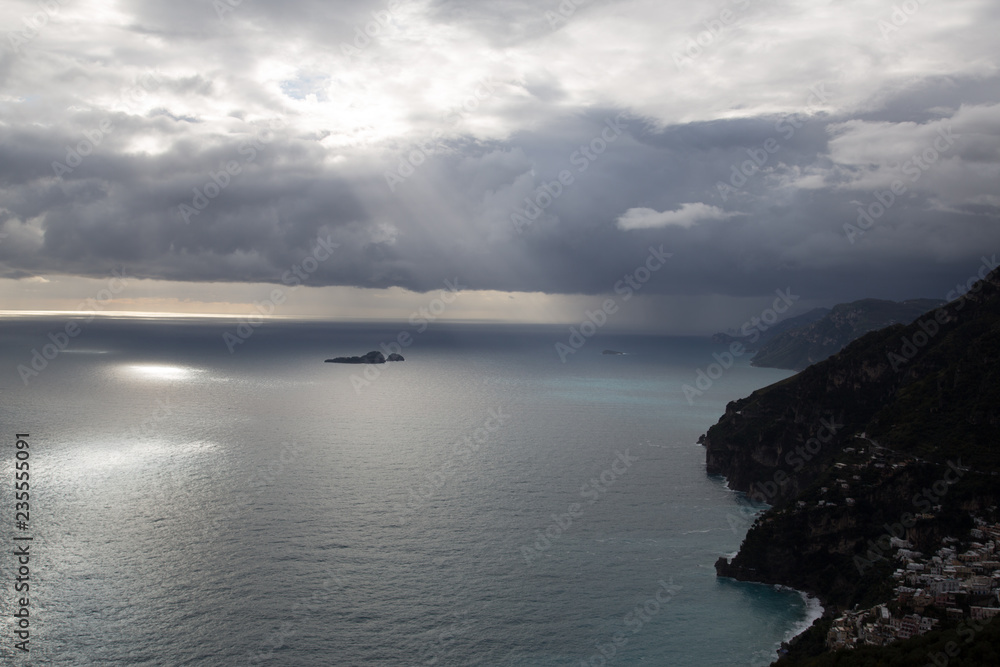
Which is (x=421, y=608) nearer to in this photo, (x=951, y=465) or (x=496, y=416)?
(x=951, y=465)

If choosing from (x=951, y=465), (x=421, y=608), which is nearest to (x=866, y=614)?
(x=951, y=465)
